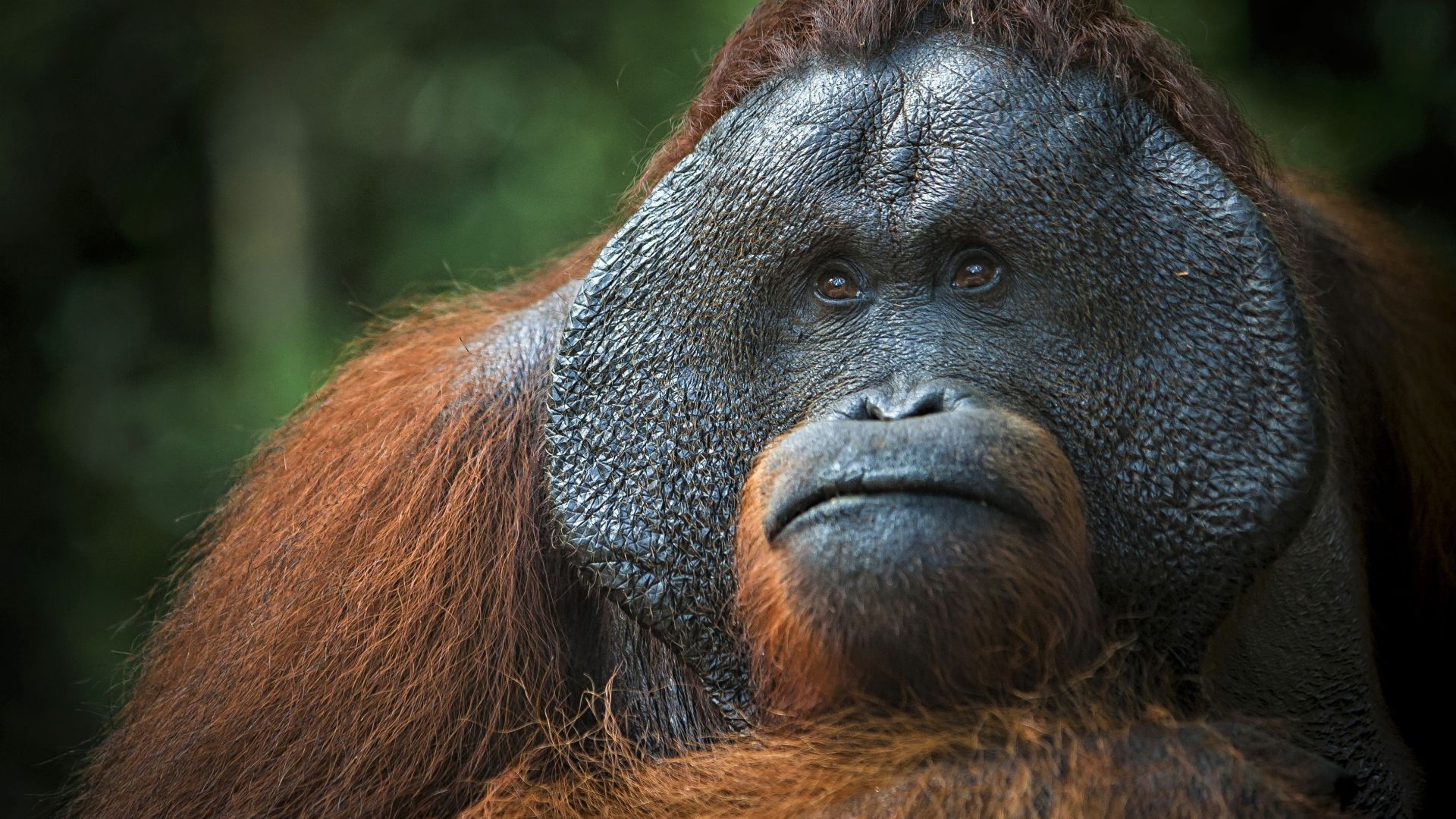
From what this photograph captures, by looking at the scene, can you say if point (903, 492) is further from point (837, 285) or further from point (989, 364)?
point (837, 285)

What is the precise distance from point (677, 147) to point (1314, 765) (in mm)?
1127

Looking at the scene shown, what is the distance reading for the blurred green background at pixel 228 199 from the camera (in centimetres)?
393

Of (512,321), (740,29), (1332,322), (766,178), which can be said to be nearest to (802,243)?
(766,178)

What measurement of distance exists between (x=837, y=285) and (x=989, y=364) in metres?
0.21

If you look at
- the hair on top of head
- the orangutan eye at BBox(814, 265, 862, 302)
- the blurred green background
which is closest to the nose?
the orangutan eye at BBox(814, 265, 862, 302)

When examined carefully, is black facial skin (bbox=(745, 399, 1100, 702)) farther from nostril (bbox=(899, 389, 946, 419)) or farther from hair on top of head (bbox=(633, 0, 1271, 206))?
hair on top of head (bbox=(633, 0, 1271, 206))

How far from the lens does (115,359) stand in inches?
167

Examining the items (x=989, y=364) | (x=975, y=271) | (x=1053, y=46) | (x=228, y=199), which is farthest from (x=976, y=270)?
(x=228, y=199)

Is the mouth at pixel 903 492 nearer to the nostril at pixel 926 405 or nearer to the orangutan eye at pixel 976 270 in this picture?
the nostril at pixel 926 405

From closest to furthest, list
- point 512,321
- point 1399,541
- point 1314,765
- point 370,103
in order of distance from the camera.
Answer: point 1314,765 < point 512,321 < point 1399,541 < point 370,103

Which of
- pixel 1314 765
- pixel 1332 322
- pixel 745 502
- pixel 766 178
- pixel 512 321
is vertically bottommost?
pixel 1314 765

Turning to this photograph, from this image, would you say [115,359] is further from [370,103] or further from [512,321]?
[512,321]

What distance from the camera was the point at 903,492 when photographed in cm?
131

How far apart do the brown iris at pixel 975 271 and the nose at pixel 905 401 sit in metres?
0.16
